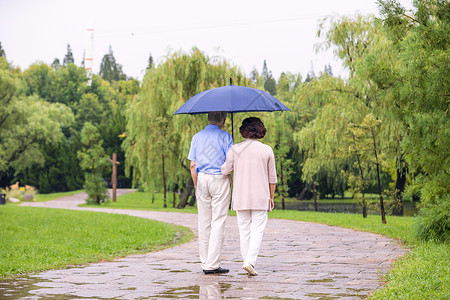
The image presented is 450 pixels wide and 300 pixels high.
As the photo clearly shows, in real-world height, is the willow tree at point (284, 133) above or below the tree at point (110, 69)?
below

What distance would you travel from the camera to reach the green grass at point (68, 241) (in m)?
8.04

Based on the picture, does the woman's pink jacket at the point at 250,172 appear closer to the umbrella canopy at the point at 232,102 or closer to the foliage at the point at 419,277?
the umbrella canopy at the point at 232,102

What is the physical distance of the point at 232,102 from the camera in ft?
22.4

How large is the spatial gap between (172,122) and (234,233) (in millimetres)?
14978

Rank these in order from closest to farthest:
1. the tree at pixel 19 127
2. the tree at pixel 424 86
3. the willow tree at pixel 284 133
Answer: the tree at pixel 424 86 < the willow tree at pixel 284 133 < the tree at pixel 19 127

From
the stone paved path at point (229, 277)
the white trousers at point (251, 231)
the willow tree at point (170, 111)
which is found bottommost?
the stone paved path at point (229, 277)

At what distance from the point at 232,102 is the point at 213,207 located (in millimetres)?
1302

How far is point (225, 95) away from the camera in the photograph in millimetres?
6961

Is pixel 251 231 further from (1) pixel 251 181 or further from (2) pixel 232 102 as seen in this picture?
(2) pixel 232 102

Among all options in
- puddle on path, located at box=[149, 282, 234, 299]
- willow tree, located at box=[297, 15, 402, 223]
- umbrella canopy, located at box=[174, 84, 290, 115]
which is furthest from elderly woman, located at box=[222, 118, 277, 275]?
willow tree, located at box=[297, 15, 402, 223]

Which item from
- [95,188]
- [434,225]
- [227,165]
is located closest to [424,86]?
[434,225]

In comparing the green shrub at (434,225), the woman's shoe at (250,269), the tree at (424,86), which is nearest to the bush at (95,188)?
the green shrub at (434,225)

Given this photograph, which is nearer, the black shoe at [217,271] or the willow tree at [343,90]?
the black shoe at [217,271]

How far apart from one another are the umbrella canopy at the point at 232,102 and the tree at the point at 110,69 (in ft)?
360
